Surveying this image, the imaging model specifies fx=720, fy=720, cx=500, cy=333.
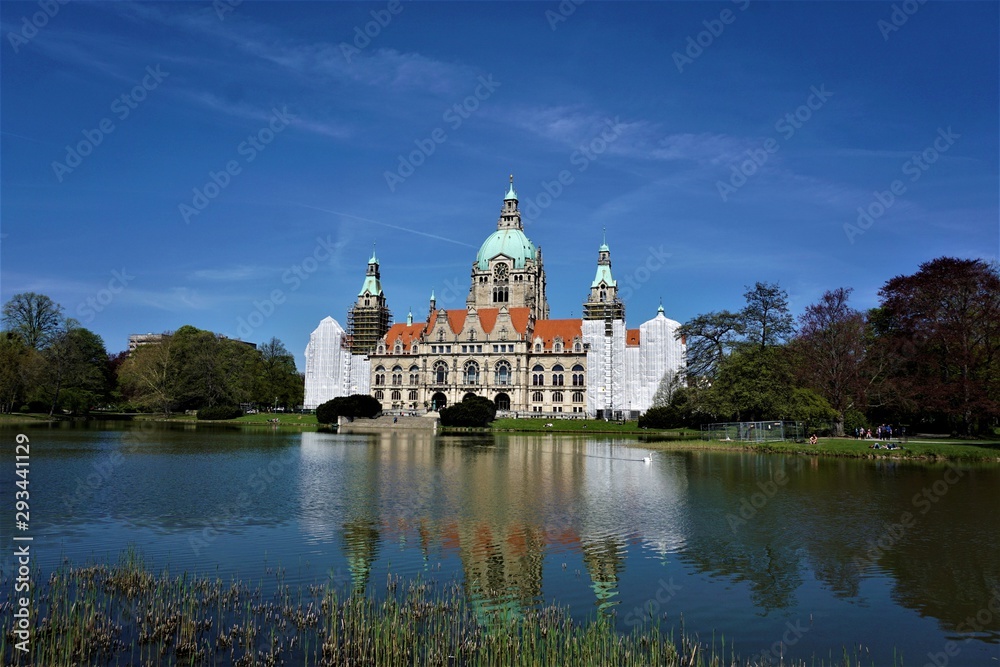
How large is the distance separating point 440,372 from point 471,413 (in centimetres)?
2881

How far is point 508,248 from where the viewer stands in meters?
123

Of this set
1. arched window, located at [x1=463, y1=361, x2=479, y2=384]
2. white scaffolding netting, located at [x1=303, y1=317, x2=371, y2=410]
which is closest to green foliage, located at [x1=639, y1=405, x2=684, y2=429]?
arched window, located at [x1=463, y1=361, x2=479, y2=384]

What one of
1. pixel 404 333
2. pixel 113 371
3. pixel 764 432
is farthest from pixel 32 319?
pixel 764 432

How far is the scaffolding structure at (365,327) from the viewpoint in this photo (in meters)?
117

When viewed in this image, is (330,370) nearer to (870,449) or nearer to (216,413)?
(216,413)

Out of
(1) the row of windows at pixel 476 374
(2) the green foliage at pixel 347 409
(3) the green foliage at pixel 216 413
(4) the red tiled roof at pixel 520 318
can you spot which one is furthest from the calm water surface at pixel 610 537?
(4) the red tiled roof at pixel 520 318

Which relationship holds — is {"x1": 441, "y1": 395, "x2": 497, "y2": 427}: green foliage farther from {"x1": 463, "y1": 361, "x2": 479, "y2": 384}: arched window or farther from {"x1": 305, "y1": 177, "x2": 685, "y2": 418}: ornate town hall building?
{"x1": 463, "y1": 361, "x2": 479, "y2": 384}: arched window

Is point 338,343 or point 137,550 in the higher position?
point 338,343

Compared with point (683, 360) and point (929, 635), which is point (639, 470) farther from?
point (683, 360)

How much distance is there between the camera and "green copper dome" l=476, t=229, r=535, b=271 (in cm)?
12275

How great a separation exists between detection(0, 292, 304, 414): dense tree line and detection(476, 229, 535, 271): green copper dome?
39.7 m

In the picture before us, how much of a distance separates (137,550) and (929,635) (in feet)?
49.8

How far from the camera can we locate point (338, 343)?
112m

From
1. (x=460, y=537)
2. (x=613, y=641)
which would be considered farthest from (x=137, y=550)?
(x=613, y=641)
